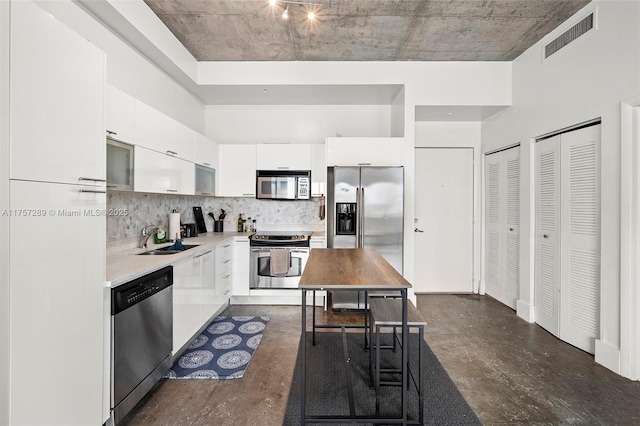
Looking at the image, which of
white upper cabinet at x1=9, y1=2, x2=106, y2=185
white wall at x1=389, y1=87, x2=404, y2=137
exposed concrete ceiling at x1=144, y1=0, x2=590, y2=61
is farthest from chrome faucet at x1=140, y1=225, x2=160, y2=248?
white wall at x1=389, y1=87, x2=404, y2=137

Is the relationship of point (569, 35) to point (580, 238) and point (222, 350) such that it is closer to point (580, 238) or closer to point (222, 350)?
point (580, 238)

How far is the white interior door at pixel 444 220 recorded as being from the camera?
175 inches

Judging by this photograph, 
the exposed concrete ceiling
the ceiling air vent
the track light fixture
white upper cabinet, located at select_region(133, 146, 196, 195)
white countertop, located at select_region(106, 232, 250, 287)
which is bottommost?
white countertop, located at select_region(106, 232, 250, 287)

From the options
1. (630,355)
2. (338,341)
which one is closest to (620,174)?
(630,355)

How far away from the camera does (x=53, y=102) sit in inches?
52.5

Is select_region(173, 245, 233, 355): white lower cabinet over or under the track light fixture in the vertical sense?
under

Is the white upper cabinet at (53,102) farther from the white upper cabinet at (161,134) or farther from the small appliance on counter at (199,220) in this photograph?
the small appliance on counter at (199,220)

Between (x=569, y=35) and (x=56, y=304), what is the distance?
446 cm

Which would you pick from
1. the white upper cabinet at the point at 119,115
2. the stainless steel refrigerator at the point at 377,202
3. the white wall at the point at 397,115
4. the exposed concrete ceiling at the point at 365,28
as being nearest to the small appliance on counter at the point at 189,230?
the white upper cabinet at the point at 119,115

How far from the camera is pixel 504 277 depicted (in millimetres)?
3955

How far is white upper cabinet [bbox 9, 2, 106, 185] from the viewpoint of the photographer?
1187 millimetres

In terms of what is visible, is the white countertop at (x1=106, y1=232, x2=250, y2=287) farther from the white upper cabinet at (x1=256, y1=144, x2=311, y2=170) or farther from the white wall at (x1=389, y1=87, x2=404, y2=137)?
the white wall at (x1=389, y1=87, x2=404, y2=137)

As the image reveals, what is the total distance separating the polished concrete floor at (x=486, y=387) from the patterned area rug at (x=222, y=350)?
9 centimetres

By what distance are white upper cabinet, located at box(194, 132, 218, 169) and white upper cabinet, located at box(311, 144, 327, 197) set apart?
1.33 metres
